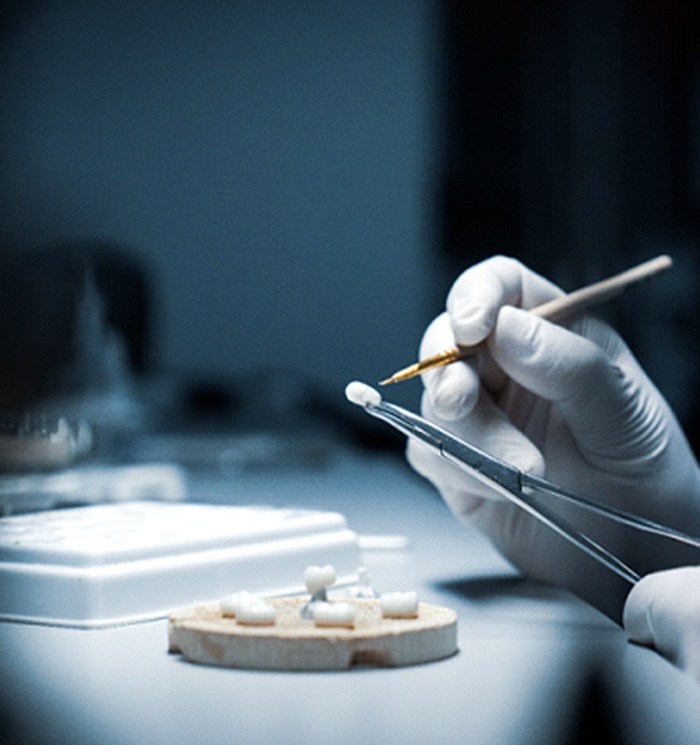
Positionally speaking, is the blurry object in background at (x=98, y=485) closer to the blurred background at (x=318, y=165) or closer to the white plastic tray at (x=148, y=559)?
the white plastic tray at (x=148, y=559)

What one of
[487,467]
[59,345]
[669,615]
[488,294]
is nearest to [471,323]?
[488,294]

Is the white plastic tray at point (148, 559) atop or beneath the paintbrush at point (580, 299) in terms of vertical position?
beneath

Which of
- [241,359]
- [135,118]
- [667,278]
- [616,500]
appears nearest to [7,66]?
[135,118]

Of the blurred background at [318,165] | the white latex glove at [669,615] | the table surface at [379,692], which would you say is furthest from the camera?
the blurred background at [318,165]

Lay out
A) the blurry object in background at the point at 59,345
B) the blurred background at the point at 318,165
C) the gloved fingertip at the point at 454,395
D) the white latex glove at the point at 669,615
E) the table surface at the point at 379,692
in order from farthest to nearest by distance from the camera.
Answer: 1. the blurred background at the point at 318,165
2. the blurry object in background at the point at 59,345
3. the gloved fingertip at the point at 454,395
4. the white latex glove at the point at 669,615
5. the table surface at the point at 379,692

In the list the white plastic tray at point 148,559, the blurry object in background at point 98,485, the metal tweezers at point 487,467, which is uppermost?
the metal tweezers at point 487,467

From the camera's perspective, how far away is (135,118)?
9.36ft

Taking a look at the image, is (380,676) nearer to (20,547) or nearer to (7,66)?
(20,547)

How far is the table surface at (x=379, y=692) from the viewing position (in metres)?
0.48

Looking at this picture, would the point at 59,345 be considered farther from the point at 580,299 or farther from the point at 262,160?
the point at 580,299

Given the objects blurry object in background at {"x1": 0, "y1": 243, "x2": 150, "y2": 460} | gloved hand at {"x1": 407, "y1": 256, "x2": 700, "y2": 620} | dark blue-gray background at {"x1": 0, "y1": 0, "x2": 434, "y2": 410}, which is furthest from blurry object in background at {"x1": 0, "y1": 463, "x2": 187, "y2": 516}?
dark blue-gray background at {"x1": 0, "y1": 0, "x2": 434, "y2": 410}

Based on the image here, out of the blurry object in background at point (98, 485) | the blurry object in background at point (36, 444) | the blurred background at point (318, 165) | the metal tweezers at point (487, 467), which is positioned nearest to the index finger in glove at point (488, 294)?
the metal tweezers at point (487, 467)

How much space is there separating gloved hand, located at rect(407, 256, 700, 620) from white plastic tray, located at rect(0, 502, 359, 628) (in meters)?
0.12

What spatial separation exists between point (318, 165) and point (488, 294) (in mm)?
2203
